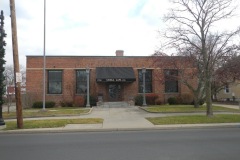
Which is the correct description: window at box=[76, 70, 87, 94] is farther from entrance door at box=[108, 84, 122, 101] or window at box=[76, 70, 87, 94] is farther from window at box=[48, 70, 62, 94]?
entrance door at box=[108, 84, 122, 101]

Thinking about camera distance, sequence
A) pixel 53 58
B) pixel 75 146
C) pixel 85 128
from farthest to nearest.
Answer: pixel 53 58, pixel 85 128, pixel 75 146

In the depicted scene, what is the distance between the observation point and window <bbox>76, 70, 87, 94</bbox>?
3397 centimetres

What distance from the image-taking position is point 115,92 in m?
34.3

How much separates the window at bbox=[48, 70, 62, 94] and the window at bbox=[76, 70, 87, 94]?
6.97ft

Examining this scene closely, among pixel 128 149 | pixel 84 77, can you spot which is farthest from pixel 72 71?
pixel 128 149

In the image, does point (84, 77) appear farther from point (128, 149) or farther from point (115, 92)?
point (128, 149)

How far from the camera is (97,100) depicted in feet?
106

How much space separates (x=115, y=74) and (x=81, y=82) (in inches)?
175

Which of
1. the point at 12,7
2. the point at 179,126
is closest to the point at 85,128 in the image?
the point at 179,126

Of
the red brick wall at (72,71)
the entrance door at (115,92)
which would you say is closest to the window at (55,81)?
the red brick wall at (72,71)

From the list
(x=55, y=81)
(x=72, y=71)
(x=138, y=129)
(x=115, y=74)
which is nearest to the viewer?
(x=138, y=129)

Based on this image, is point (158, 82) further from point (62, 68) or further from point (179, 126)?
point (179, 126)

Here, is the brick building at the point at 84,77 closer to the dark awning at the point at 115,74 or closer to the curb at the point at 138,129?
the dark awning at the point at 115,74

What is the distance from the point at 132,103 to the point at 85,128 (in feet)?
54.7
